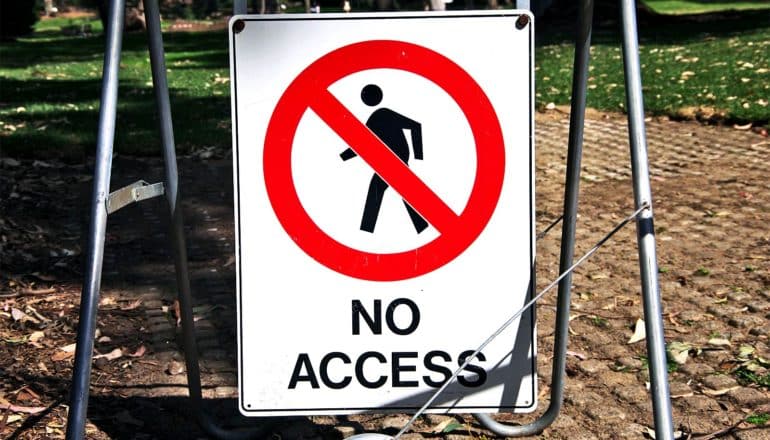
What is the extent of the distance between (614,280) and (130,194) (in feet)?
11.1

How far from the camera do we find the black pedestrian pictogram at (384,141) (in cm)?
278

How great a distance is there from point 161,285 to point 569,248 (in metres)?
2.96

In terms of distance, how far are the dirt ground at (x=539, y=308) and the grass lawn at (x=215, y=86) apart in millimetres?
1367

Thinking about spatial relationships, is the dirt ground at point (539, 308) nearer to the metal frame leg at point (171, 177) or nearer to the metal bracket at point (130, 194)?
the metal frame leg at point (171, 177)

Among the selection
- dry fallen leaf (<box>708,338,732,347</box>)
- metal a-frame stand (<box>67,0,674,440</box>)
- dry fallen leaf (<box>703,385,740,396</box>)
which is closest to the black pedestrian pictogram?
metal a-frame stand (<box>67,0,674,440</box>)

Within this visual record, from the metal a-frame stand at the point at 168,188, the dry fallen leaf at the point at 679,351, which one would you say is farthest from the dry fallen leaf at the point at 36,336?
the dry fallen leaf at the point at 679,351

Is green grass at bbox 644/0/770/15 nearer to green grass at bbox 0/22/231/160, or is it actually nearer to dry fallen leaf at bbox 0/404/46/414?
green grass at bbox 0/22/231/160

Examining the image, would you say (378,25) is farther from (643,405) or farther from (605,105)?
(605,105)

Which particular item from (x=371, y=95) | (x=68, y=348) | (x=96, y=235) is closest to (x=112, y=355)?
(x=68, y=348)

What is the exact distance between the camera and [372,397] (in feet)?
9.35

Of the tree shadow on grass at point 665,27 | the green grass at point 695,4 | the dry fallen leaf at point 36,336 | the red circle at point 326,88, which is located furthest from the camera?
the green grass at point 695,4

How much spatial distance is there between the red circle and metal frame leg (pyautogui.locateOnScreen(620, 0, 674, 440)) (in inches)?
16.5

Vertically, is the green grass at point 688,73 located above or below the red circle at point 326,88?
below

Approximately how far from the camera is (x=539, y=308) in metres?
5.12
